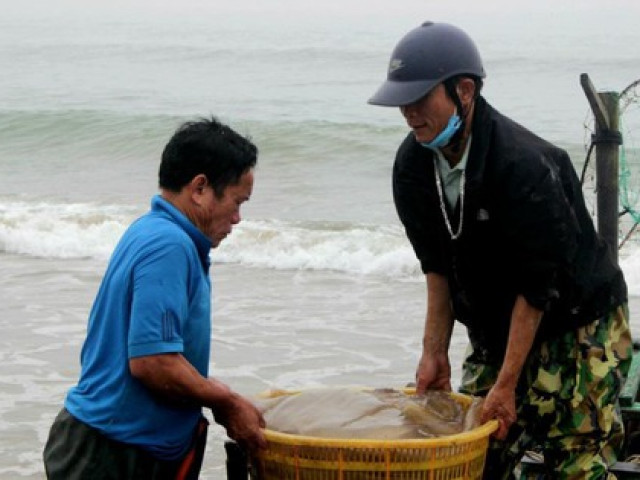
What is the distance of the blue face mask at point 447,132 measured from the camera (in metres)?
3.71

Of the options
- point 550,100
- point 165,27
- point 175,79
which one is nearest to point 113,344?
point 550,100

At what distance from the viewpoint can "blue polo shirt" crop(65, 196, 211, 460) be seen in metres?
3.24

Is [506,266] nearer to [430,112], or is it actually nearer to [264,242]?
[430,112]

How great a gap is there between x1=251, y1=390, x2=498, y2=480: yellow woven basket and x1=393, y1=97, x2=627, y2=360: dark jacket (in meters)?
0.65

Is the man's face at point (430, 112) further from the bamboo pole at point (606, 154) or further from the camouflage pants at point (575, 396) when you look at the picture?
the bamboo pole at point (606, 154)

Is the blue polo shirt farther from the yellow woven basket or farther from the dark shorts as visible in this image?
the yellow woven basket

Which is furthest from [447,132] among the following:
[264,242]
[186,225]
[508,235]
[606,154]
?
[264,242]

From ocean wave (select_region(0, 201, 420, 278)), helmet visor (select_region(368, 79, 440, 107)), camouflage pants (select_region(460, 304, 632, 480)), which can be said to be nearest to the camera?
helmet visor (select_region(368, 79, 440, 107))

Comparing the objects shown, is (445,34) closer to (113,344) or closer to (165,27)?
(113,344)

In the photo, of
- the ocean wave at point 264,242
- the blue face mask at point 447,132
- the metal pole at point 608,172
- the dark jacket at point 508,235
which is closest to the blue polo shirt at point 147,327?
the blue face mask at point 447,132

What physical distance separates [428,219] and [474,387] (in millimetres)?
700

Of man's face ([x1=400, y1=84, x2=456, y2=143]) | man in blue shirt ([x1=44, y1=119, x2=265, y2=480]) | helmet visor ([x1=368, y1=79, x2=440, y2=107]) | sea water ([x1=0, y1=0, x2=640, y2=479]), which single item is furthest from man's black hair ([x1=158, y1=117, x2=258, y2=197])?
sea water ([x1=0, y1=0, x2=640, y2=479])

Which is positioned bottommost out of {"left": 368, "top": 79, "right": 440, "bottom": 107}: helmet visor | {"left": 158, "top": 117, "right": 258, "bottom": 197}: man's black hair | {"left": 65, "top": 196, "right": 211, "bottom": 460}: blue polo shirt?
{"left": 65, "top": 196, "right": 211, "bottom": 460}: blue polo shirt

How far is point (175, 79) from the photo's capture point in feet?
114
